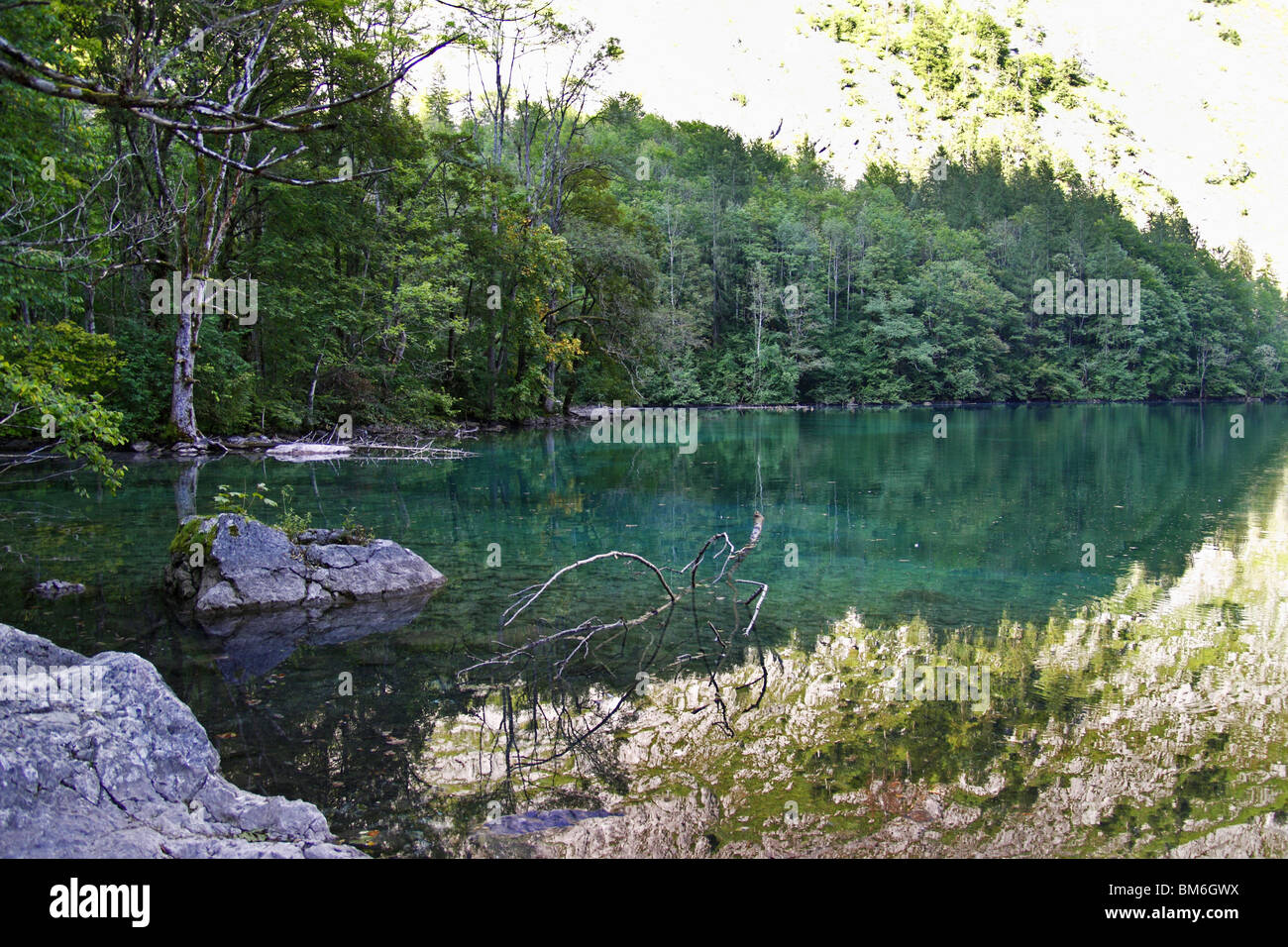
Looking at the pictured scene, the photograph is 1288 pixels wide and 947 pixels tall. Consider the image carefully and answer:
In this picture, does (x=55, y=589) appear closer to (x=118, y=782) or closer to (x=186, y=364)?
(x=118, y=782)

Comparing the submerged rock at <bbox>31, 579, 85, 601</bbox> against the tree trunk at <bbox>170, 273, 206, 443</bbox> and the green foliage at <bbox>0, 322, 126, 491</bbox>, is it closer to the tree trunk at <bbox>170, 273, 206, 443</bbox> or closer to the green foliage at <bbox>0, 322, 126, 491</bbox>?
the green foliage at <bbox>0, 322, 126, 491</bbox>

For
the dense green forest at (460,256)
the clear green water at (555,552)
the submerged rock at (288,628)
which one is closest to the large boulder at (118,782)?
the clear green water at (555,552)

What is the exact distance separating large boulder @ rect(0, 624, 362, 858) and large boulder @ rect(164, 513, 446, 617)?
14.1 feet

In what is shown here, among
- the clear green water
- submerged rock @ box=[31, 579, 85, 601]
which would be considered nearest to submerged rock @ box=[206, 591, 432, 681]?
the clear green water

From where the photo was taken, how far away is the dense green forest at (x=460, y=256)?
11852 mm

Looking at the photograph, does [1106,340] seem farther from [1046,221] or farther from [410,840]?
[410,840]

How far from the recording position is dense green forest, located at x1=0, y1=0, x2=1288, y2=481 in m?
11.9

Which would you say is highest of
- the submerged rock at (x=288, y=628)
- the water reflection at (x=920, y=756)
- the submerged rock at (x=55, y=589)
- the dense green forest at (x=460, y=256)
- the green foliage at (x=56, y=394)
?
the dense green forest at (x=460, y=256)

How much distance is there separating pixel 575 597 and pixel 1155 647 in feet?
20.0

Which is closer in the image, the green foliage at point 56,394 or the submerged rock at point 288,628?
the submerged rock at point 288,628

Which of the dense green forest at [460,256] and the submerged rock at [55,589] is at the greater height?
the dense green forest at [460,256]

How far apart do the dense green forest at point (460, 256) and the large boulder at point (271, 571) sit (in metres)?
1.68

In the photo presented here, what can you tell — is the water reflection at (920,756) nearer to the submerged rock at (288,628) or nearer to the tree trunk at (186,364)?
the submerged rock at (288,628)

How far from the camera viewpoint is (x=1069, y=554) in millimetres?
12484
